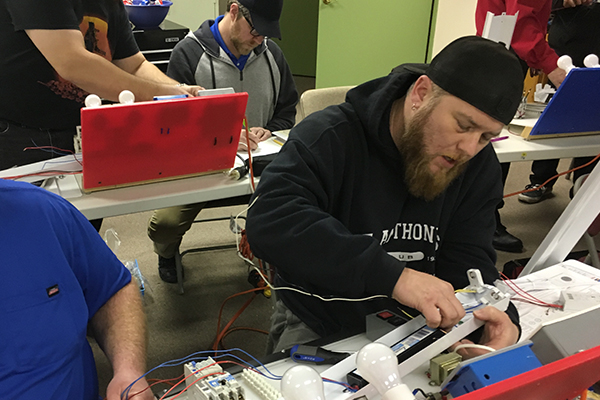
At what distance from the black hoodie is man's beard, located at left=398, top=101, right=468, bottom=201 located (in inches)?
1.2

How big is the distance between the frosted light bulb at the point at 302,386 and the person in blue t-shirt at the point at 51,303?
0.42 m

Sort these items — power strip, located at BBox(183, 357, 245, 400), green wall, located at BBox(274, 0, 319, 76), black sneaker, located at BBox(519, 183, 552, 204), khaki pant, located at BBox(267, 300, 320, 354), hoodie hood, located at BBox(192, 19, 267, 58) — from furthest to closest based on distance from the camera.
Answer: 1. green wall, located at BBox(274, 0, 319, 76)
2. black sneaker, located at BBox(519, 183, 552, 204)
3. hoodie hood, located at BBox(192, 19, 267, 58)
4. khaki pant, located at BBox(267, 300, 320, 354)
5. power strip, located at BBox(183, 357, 245, 400)

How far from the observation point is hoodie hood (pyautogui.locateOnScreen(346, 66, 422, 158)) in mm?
1259

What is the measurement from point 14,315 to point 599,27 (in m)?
3.15

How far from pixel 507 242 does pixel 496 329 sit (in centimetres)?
219

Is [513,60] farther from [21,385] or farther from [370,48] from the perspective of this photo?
[370,48]

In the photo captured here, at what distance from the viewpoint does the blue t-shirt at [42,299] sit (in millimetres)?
921

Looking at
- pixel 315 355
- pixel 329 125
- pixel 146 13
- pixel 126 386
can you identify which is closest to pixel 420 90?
pixel 329 125

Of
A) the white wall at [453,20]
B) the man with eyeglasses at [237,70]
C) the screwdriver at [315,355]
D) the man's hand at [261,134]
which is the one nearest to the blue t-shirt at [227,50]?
the man with eyeglasses at [237,70]

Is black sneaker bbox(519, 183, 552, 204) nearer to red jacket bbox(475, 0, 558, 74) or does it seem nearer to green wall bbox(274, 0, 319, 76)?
red jacket bbox(475, 0, 558, 74)

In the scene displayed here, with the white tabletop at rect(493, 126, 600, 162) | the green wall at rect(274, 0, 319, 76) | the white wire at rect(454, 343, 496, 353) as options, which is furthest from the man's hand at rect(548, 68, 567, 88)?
the green wall at rect(274, 0, 319, 76)

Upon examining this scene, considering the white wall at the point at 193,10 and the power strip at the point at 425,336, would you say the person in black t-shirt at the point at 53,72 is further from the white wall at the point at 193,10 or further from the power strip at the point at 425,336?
the white wall at the point at 193,10

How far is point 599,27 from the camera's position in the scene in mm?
2943

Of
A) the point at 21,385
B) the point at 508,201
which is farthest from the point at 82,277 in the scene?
the point at 508,201
